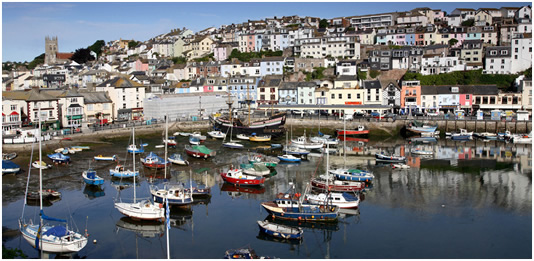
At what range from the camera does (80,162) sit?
34125 millimetres

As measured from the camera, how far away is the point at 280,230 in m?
20.3

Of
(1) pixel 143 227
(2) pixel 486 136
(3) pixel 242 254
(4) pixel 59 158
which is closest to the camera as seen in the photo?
(3) pixel 242 254

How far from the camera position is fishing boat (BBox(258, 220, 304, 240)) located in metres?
20.0

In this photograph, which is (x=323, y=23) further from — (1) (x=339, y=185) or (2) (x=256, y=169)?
(1) (x=339, y=185)

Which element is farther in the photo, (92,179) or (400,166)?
(400,166)

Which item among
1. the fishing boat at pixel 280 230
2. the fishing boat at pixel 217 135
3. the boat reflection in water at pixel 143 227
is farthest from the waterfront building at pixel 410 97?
the boat reflection in water at pixel 143 227

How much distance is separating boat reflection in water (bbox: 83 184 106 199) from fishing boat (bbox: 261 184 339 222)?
368 inches

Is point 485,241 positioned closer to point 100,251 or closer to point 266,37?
point 100,251

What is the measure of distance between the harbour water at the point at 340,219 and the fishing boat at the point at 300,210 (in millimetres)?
429

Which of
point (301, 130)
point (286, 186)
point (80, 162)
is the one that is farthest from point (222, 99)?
→ point (286, 186)

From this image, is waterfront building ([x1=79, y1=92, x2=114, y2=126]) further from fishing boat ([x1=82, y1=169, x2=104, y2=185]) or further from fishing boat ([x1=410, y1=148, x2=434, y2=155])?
fishing boat ([x1=410, y1=148, x2=434, y2=155])

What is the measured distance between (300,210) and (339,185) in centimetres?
482

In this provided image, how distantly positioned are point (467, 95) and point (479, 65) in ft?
38.1

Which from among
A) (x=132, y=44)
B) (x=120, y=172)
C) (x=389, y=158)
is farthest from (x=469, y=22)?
(x=120, y=172)
